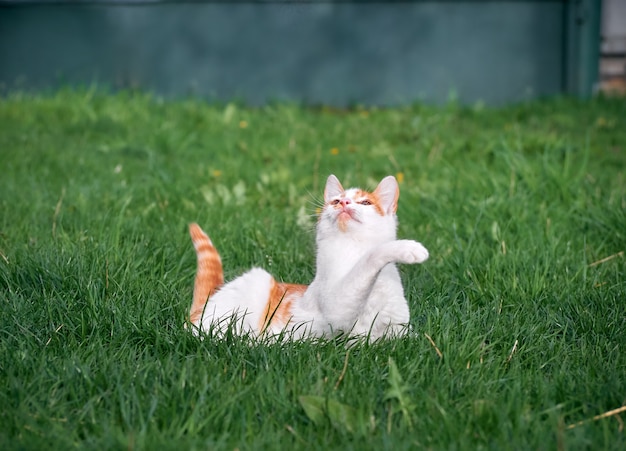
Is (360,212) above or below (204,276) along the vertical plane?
above

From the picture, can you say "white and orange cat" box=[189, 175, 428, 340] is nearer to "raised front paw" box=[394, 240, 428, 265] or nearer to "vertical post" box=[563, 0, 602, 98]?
"raised front paw" box=[394, 240, 428, 265]

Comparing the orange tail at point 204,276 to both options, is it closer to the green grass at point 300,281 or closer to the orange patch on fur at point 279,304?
the green grass at point 300,281

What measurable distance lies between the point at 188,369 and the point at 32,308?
0.72 m

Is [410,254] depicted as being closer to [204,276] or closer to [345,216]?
[345,216]

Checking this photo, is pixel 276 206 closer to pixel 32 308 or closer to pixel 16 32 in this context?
pixel 32 308

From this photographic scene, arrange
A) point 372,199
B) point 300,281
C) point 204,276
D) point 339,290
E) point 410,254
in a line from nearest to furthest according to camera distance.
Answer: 1. point 410,254
2. point 339,290
3. point 372,199
4. point 204,276
5. point 300,281

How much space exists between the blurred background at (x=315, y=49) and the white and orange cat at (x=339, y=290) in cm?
548

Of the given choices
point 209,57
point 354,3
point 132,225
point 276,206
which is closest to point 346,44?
point 354,3

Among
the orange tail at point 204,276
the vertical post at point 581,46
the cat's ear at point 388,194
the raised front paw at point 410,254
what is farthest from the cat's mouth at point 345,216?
the vertical post at point 581,46

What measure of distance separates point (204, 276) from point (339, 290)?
0.64m

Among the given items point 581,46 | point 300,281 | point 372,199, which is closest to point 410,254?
point 372,199

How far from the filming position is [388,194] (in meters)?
2.39

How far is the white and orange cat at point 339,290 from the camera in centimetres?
209

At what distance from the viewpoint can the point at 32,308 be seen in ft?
8.02
